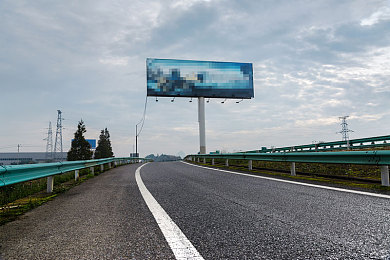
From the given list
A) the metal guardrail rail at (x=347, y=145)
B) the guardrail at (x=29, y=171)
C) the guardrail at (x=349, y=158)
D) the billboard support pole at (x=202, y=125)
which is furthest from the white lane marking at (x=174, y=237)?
the billboard support pole at (x=202, y=125)

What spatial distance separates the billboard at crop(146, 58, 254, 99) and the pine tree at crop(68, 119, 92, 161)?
109ft

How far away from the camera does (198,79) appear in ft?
135

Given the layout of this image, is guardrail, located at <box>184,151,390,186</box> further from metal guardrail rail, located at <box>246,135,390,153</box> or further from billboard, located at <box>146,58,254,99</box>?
billboard, located at <box>146,58,254,99</box>

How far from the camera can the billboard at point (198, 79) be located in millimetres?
39594

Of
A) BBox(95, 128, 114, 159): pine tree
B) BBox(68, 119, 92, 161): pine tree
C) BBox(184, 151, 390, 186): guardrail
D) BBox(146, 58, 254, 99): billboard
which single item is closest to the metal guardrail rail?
BBox(184, 151, 390, 186): guardrail

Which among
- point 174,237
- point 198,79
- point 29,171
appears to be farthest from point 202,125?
point 174,237

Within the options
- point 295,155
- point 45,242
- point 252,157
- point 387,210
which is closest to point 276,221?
point 387,210

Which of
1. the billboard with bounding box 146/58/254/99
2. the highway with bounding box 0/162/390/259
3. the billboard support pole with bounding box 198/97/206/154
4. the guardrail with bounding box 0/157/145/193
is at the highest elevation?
the billboard with bounding box 146/58/254/99

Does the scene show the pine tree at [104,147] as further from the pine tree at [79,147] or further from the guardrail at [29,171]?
the guardrail at [29,171]

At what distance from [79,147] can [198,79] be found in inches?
1505

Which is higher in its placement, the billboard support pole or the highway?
the billboard support pole

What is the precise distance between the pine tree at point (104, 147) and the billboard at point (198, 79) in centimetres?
5233

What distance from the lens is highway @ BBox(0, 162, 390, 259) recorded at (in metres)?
2.37

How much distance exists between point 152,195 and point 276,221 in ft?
9.74
